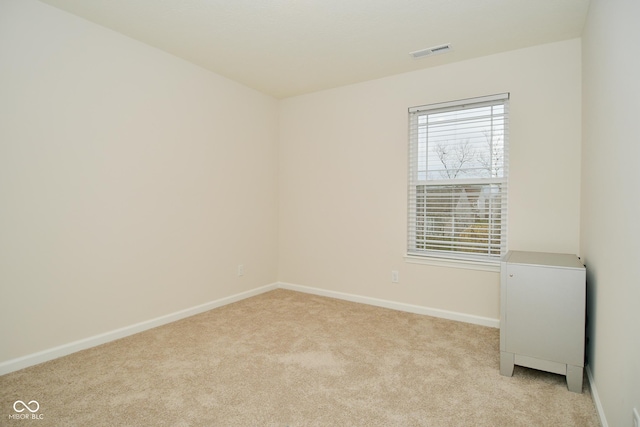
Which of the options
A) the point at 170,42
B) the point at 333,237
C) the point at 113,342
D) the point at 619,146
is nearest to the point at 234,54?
the point at 170,42

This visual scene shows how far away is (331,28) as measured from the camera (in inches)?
101

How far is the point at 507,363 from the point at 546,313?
409 millimetres

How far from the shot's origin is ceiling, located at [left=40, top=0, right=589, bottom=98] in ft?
7.50

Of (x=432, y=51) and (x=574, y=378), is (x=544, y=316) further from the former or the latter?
(x=432, y=51)

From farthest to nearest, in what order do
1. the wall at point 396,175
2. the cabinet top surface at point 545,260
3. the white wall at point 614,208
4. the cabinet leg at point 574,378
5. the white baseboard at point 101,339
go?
the wall at point 396,175
the white baseboard at point 101,339
the cabinet top surface at point 545,260
the cabinet leg at point 574,378
the white wall at point 614,208

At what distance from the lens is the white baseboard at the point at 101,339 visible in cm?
217

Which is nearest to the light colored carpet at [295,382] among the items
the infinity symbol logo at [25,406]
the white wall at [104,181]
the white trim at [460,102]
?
the infinity symbol logo at [25,406]

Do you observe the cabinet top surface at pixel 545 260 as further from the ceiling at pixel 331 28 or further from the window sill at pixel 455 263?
the ceiling at pixel 331 28

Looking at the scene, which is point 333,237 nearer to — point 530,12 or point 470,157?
point 470,157

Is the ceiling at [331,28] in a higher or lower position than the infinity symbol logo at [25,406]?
higher

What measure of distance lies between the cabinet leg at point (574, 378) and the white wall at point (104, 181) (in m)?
3.04

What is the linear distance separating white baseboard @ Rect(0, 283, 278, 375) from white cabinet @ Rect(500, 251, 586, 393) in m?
2.68

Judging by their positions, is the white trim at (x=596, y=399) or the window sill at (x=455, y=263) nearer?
the white trim at (x=596, y=399)

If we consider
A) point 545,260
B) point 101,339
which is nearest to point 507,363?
point 545,260
